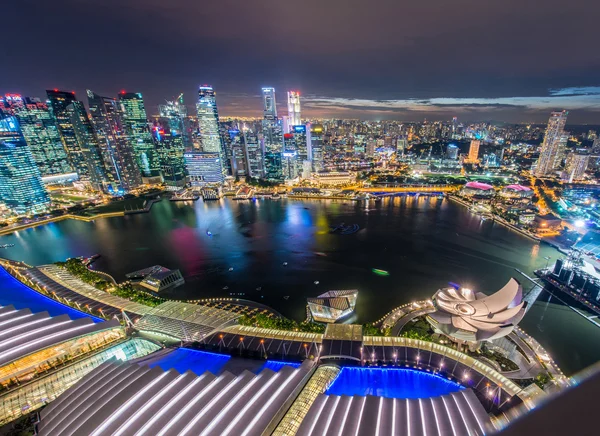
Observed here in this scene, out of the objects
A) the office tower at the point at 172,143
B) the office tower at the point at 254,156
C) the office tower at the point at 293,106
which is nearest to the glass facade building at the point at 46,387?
the office tower at the point at 172,143

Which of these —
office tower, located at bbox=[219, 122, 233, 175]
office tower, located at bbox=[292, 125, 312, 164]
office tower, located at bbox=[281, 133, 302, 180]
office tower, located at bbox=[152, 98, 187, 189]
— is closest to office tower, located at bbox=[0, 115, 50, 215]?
office tower, located at bbox=[152, 98, 187, 189]

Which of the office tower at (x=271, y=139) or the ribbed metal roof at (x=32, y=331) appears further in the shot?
the office tower at (x=271, y=139)

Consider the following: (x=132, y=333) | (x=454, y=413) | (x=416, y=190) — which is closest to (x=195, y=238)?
(x=132, y=333)

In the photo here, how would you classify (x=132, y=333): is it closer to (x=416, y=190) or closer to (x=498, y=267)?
(x=498, y=267)

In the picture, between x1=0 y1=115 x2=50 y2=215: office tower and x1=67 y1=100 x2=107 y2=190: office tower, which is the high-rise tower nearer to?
x1=67 y1=100 x2=107 y2=190: office tower

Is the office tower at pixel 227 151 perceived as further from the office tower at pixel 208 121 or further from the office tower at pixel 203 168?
the office tower at pixel 203 168

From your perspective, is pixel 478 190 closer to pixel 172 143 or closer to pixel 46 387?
pixel 46 387

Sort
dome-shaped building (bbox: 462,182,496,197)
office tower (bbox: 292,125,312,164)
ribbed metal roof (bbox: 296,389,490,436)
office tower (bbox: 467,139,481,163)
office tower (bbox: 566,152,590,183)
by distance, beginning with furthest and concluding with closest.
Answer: office tower (bbox: 467,139,481,163), office tower (bbox: 292,125,312,164), office tower (bbox: 566,152,590,183), dome-shaped building (bbox: 462,182,496,197), ribbed metal roof (bbox: 296,389,490,436)
